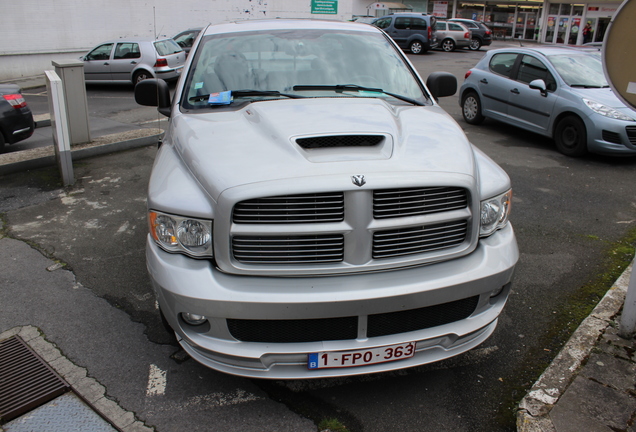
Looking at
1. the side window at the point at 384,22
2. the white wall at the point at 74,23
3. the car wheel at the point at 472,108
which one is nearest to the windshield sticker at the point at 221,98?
the car wheel at the point at 472,108

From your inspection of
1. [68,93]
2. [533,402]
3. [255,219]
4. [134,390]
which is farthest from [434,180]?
[68,93]

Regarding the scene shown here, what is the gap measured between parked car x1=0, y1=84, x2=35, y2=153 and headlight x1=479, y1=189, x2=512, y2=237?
761 cm

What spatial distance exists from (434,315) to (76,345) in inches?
92.9

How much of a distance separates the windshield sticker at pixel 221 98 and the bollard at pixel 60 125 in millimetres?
3492

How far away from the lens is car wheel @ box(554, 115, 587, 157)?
330 inches

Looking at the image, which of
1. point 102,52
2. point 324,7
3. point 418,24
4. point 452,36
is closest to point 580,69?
point 102,52

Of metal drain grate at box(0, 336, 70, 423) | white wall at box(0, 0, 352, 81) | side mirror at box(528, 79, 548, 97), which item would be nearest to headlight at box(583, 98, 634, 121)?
side mirror at box(528, 79, 548, 97)

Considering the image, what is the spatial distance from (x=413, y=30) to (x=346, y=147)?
27007mm

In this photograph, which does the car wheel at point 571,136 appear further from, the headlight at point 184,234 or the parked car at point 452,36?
the parked car at point 452,36

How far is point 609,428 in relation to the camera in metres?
2.79

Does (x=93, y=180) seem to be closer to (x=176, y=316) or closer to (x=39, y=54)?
(x=176, y=316)

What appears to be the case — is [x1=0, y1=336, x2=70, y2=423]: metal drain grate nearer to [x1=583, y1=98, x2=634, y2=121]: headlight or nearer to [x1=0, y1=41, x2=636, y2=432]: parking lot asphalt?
[x1=0, y1=41, x2=636, y2=432]: parking lot asphalt

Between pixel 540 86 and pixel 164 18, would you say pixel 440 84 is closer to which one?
pixel 540 86

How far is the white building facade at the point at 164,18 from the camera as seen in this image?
18516 millimetres
